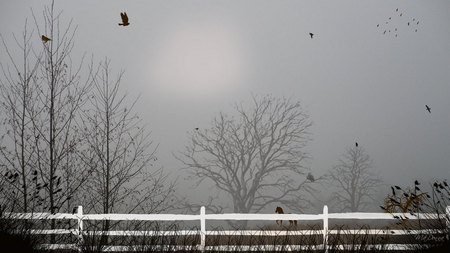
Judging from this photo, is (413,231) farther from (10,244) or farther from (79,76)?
(79,76)

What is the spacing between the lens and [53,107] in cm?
1482

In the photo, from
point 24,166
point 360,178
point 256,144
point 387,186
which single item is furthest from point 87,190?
point 387,186

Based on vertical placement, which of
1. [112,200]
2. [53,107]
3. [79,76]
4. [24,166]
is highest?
[79,76]

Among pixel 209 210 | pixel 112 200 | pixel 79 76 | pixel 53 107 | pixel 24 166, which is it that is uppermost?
pixel 79 76

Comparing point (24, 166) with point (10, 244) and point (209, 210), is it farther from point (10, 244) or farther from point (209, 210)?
point (209, 210)

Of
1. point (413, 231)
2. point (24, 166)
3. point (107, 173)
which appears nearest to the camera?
point (413, 231)

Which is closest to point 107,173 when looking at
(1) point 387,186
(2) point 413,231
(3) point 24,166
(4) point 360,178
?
(3) point 24,166

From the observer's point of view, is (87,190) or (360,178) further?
(360,178)

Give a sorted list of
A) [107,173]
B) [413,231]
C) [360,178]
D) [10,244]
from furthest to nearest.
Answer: [360,178] → [107,173] → [413,231] → [10,244]

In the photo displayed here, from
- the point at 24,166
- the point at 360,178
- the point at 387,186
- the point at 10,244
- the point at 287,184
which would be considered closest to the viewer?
the point at 10,244

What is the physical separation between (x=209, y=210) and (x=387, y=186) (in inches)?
856

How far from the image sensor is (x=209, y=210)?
37531mm

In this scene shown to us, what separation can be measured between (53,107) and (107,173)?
93.4 inches

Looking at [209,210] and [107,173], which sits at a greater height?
[107,173]
